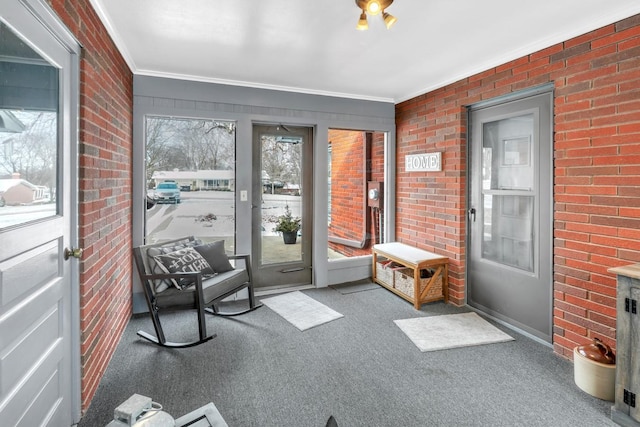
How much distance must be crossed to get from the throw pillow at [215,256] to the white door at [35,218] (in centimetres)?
142

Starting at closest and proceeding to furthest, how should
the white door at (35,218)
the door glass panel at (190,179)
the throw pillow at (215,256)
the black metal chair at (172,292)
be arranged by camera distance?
the white door at (35,218) → the black metal chair at (172,292) → the throw pillow at (215,256) → the door glass panel at (190,179)

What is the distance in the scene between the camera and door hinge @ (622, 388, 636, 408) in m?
1.87

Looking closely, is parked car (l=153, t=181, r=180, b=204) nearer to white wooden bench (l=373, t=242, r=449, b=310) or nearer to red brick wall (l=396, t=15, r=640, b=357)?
white wooden bench (l=373, t=242, r=449, b=310)

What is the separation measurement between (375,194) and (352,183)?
0.34 meters

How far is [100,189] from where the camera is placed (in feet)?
7.77

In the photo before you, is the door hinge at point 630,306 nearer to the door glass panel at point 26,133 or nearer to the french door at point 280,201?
the door glass panel at point 26,133

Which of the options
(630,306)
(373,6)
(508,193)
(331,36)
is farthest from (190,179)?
(630,306)

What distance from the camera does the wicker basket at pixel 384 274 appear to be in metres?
4.17

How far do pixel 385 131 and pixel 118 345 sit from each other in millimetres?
3691

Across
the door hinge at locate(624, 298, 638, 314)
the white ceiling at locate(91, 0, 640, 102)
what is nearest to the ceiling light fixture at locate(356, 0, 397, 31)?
the white ceiling at locate(91, 0, 640, 102)

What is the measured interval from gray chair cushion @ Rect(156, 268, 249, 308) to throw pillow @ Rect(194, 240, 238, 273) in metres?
0.08

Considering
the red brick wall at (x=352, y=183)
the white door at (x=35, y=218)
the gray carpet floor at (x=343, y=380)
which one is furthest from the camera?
the red brick wall at (x=352, y=183)

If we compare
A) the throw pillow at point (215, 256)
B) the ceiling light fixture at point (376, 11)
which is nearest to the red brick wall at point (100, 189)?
the throw pillow at point (215, 256)

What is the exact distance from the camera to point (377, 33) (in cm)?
262
